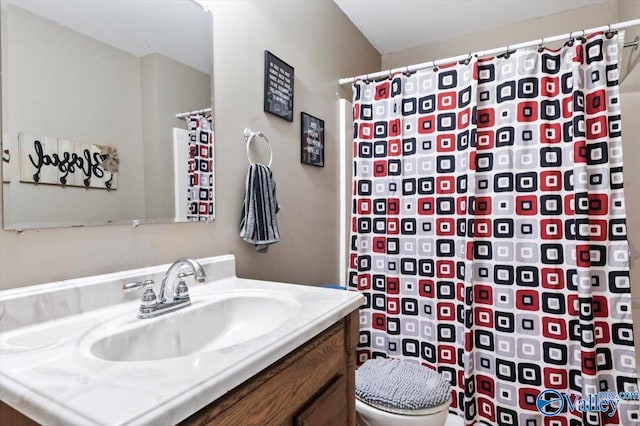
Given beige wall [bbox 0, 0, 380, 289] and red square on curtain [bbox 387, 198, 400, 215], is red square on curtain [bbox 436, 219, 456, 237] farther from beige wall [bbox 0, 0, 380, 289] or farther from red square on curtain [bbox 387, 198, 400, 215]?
beige wall [bbox 0, 0, 380, 289]

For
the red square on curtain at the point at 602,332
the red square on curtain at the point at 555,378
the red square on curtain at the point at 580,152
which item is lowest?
the red square on curtain at the point at 555,378

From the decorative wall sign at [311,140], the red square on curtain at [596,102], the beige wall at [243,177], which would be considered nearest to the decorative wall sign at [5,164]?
the beige wall at [243,177]

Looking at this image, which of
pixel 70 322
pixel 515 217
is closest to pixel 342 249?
pixel 515 217

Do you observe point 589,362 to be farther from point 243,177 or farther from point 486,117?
point 243,177

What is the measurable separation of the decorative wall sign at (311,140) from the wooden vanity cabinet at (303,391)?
102 centimetres

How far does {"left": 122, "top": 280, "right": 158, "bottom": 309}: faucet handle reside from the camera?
85 cm

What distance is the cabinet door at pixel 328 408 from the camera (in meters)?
0.75

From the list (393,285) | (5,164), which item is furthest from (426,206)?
(5,164)

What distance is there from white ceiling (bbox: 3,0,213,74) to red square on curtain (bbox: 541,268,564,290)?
1723mm

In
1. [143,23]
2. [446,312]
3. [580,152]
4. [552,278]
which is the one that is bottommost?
[446,312]

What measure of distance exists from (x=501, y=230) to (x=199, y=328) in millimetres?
1486

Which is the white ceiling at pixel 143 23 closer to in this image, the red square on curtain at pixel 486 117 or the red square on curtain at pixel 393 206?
the red square on curtain at pixel 393 206

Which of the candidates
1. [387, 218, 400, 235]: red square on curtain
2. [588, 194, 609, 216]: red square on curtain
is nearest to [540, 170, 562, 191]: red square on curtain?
[588, 194, 609, 216]: red square on curtain

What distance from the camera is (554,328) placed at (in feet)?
5.29
